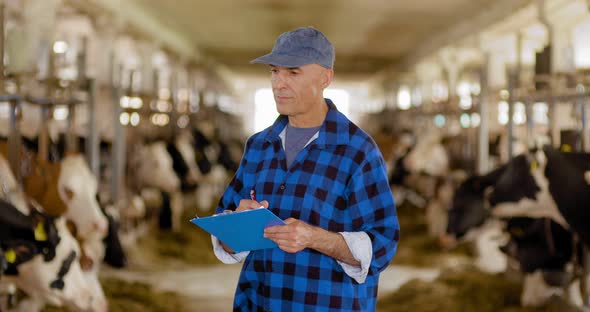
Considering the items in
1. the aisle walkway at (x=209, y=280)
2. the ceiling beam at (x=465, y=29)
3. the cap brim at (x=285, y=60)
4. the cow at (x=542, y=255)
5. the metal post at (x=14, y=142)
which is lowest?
the aisle walkway at (x=209, y=280)

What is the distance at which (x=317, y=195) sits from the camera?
188 cm

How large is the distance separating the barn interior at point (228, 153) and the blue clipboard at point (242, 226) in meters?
1.57

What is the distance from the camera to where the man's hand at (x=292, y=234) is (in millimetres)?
1676

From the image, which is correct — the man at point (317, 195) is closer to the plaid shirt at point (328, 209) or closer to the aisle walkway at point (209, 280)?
the plaid shirt at point (328, 209)

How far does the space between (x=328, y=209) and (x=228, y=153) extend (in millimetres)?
9565

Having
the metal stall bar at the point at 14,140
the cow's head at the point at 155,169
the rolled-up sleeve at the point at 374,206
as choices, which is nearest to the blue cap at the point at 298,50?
the rolled-up sleeve at the point at 374,206

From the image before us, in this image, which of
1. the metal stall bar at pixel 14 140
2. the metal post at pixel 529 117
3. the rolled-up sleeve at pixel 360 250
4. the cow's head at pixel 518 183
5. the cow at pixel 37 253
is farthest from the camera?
the metal post at pixel 529 117

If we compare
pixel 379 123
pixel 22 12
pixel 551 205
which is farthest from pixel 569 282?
pixel 379 123

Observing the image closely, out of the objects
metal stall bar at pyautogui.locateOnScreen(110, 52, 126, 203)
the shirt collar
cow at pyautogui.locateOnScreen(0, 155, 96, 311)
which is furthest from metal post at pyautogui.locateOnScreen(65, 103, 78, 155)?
the shirt collar

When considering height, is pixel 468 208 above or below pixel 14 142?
below

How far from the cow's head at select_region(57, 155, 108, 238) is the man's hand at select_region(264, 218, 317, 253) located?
2832 mm

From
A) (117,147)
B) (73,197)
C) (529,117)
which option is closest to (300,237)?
(73,197)

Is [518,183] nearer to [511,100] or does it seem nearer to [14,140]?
[511,100]

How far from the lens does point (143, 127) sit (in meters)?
7.92
